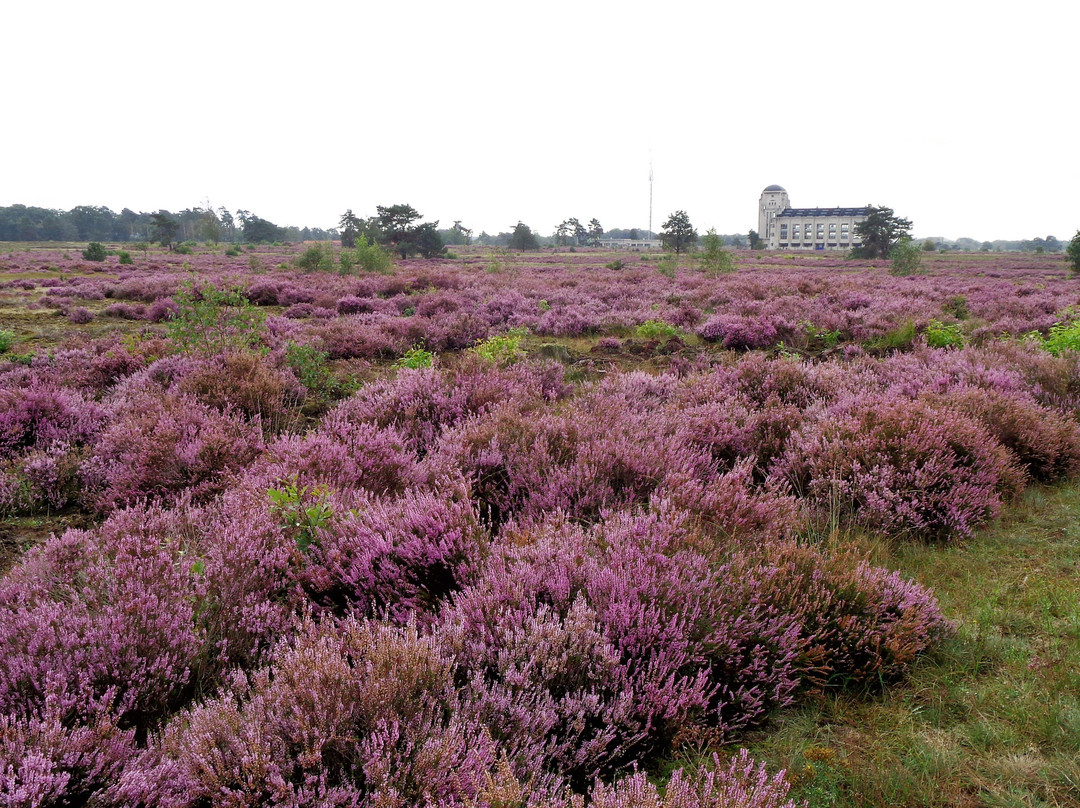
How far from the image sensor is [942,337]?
9.91 m

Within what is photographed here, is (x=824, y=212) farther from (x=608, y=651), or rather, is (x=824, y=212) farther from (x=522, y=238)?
(x=608, y=651)

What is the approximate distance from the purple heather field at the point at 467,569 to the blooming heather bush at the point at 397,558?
0.05 feet

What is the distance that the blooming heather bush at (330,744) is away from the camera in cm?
161

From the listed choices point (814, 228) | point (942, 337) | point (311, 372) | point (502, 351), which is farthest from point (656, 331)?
point (814, 228)

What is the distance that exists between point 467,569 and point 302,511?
3.98 ft

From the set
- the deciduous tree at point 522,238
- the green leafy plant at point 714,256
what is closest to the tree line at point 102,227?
the deciduous tree at point 522,238

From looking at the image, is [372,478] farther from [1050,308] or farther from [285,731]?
[1050,308]

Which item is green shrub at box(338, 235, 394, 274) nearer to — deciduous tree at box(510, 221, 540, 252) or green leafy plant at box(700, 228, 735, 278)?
green leafy plant at box(700, 228, 735, 278)

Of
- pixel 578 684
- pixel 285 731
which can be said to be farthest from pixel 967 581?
pixel 285 731

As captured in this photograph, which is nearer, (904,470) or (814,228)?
(904,470)

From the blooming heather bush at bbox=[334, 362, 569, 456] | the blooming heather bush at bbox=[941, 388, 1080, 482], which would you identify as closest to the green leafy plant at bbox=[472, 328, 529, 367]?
the blooming heather bush at bbox=[334, 362, 569, 456]

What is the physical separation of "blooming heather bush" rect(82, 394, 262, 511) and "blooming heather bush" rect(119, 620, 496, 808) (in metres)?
2.72

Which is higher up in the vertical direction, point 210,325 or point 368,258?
point 368,258

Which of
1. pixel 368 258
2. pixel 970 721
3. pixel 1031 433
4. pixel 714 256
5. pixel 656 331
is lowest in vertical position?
pixel 970 721
